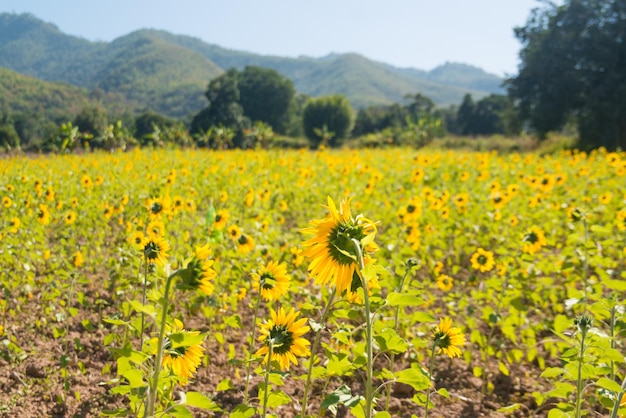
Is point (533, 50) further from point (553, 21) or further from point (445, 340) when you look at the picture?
point (445, 340)

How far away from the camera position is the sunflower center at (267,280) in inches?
65.0

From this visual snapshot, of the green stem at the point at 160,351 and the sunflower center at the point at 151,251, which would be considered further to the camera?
the sunflower center at the point at 151,251

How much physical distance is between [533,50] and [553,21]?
5.28ft

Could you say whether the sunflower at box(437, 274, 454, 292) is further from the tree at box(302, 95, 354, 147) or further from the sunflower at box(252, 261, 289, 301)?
the tree at box(302, 95, 354, 147)

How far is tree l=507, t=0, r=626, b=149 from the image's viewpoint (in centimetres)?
1656

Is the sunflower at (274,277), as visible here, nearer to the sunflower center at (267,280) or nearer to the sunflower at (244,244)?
the sunflower center at (267,280)

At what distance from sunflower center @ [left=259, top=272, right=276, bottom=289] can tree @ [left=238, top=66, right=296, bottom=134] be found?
50.3 meters

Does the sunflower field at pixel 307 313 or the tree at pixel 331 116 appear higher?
the tree at pixel 331 116

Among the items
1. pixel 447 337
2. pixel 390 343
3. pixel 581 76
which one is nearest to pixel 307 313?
pixel 447 337

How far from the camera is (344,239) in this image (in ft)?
3.17

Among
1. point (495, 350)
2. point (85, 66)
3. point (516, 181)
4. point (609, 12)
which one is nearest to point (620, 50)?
point (609, 12)

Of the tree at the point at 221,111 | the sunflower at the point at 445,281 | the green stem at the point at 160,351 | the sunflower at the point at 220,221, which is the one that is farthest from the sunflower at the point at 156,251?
the tree at the point at 221,111

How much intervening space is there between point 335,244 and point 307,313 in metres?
1.34

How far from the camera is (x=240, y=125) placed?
38844 mm
